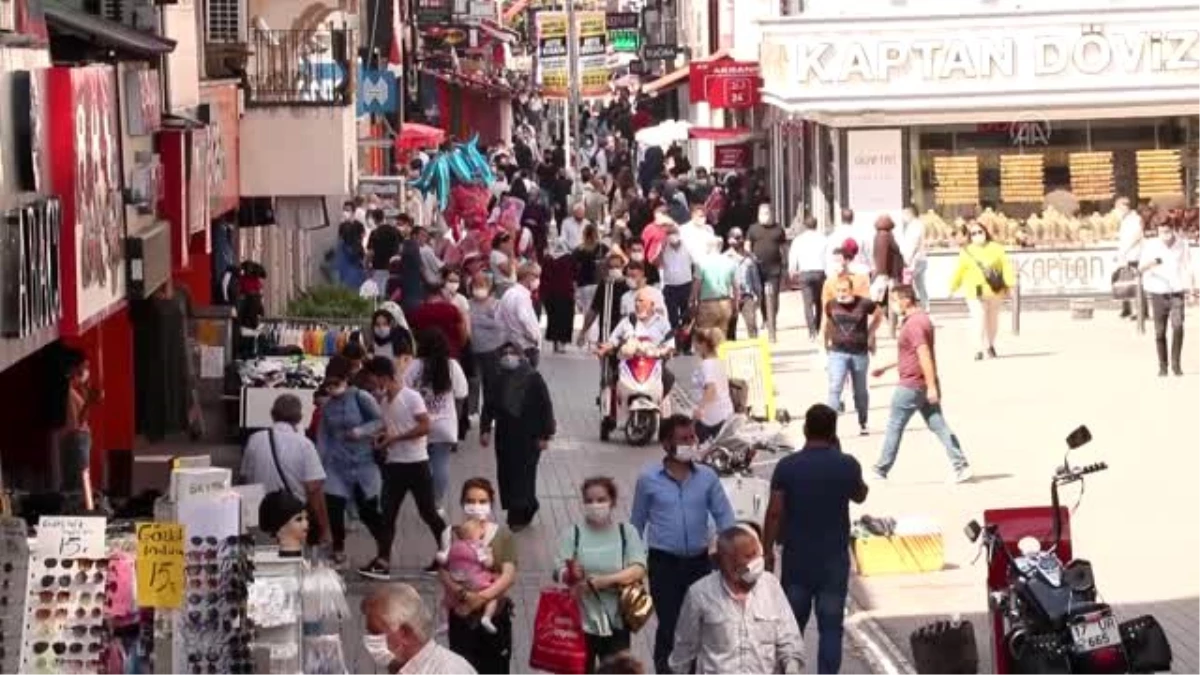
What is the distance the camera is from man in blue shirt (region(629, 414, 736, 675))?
14.7 m

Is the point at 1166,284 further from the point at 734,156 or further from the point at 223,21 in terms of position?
the point at 734,156

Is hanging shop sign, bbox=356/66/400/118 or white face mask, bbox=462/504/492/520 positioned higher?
hanging shop sign, bbox=356/66/400/118

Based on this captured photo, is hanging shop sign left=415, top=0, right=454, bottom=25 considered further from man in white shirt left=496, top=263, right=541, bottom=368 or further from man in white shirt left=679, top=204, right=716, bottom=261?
A: man in white shirt left=496, top=263, right=541, bottom=368

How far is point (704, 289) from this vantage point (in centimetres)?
3272

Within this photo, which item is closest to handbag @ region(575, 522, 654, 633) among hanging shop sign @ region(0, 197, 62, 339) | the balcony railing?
hanging shop sign @ region(0, 197, 62, 339)

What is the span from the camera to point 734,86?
52781 millimetres

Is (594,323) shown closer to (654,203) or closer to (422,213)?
(654,203)

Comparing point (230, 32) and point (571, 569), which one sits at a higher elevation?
point (230, 32)

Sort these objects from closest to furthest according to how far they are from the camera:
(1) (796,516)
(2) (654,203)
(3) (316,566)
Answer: (3) (316,566) → (1) (796,516) → (2) (654,203)

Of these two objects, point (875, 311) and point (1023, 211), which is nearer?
point (875, 311)

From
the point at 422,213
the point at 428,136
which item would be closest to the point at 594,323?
the point at 422,213

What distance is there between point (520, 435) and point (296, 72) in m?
10.2

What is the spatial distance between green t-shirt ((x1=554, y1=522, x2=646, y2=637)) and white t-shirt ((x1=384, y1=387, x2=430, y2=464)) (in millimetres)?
5431

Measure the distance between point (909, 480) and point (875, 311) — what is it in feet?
9.96
